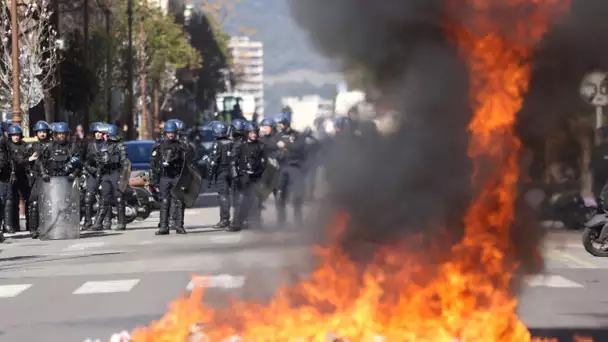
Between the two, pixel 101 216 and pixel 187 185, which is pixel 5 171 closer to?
pixel 101 216

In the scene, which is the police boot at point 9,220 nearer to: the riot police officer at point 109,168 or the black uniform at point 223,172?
the riot police officer at point 109,168

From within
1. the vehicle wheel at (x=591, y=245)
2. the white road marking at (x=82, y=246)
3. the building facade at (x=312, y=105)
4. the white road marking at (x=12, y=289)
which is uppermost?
the building facade at (x=312, y=105)

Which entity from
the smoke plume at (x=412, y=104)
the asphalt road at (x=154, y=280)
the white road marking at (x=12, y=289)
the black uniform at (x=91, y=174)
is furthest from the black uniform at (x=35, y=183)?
the smoke plume at (x=412, y=104)

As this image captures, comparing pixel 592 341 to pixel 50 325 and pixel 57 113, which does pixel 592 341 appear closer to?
pixel 50 325

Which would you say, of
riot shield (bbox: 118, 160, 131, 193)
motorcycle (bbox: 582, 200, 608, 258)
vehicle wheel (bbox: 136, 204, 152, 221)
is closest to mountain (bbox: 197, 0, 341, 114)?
motorcycle (bbox: 582, 200, 608, 258)

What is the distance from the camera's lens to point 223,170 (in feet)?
77.4

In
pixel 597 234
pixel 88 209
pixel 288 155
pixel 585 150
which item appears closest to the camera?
pixel 585 150

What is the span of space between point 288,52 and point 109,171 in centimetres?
1546

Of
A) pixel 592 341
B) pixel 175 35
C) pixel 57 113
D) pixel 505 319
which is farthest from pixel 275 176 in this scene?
pixel 175 35

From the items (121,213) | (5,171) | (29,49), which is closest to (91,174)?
(121,213)

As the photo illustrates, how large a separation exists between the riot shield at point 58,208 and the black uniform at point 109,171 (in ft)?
4.67

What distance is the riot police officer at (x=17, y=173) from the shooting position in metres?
23.4

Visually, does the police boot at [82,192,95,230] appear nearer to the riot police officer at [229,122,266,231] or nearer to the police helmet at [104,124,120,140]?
the police helmet at [104,124,120,140]

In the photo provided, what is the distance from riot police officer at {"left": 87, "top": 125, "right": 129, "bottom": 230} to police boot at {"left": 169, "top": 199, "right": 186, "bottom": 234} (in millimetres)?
1586
